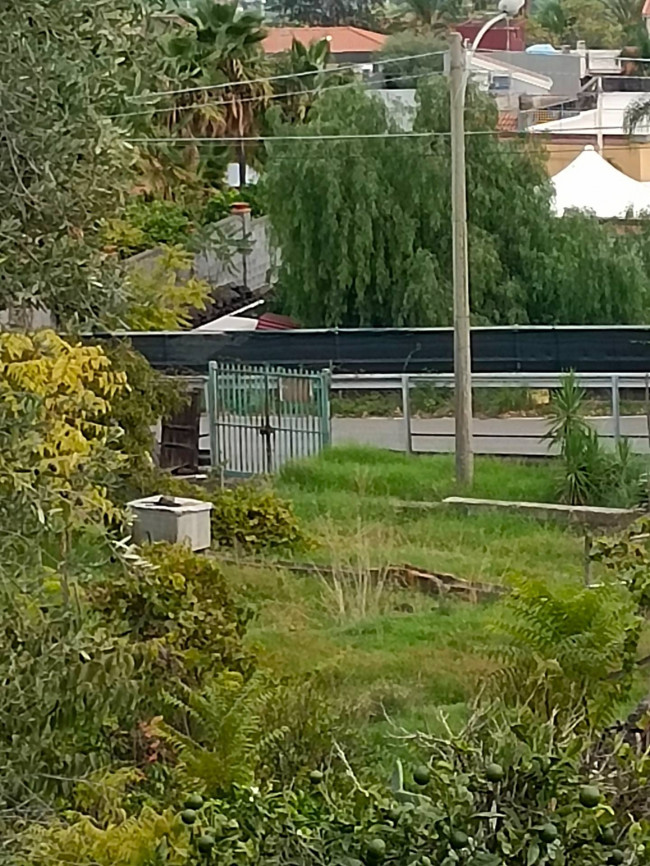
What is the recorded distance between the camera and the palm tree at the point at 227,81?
23.5 meters

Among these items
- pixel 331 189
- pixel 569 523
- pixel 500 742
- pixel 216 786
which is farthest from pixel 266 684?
pixel 331 189

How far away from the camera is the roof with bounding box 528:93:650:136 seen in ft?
88.3

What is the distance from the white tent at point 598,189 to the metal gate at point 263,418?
9.12m

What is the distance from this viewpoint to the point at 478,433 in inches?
634

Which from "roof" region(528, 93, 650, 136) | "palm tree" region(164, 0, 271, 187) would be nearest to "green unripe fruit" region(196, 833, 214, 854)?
"palm tree" region(164, 0, 271, 187)

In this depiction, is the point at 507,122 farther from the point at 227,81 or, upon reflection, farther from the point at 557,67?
the point at 557,67

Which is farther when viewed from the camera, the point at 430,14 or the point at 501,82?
the point at 430,14

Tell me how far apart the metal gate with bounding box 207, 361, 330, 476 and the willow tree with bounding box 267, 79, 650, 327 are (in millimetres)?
6141

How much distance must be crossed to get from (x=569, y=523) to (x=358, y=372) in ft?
18.9

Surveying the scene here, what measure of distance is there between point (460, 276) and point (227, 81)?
13405 mm

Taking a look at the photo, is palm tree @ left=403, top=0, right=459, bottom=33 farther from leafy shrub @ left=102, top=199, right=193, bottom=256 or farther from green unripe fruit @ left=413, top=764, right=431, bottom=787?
green unripe fruit @ left=413, top=764, right=431, bottom=787

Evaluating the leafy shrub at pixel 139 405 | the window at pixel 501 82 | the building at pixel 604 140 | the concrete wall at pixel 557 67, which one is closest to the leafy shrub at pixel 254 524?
the leafy shrub at pixel 139 405

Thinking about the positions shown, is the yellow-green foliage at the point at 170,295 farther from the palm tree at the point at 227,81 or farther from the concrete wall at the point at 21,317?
the concrete wall at the point at 21,317

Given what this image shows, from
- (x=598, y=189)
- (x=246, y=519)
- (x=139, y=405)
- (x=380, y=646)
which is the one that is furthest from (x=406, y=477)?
(x=598, y=189)
